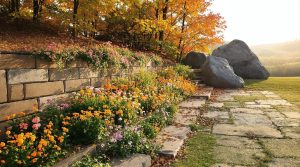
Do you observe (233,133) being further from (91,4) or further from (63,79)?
(91,4)

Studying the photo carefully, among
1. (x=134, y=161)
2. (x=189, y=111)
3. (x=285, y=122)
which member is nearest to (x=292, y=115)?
(x=285, y=122)

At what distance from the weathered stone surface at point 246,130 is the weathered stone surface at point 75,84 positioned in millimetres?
2906

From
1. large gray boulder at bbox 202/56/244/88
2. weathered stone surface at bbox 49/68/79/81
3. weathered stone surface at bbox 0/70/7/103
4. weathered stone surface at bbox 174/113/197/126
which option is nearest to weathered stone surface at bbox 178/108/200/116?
weathered stone surface at bbox 174/113/197/126

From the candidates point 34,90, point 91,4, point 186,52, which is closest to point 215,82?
point 186,52

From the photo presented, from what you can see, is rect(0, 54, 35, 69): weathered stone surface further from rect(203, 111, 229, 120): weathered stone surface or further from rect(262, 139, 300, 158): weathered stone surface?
rect(203, 111, 229, 120): weathered stone surface

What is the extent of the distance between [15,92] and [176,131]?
9.90 ft

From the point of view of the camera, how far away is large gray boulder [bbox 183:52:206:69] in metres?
16.2

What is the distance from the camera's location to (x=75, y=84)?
230 inches

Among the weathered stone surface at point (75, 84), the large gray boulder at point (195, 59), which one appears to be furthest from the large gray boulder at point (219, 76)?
the weathered stone surface at point (75, 84)

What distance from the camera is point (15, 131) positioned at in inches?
161

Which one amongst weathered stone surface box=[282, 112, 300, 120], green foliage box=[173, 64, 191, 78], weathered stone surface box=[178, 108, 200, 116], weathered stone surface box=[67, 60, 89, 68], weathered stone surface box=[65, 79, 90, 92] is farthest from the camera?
green foliage box=[173, 64, 191, 78]

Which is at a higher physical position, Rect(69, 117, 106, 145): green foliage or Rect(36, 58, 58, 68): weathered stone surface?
Rect(36, 58, 58, 68): weathered stone surface

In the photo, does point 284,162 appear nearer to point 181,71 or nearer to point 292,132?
point 292,132

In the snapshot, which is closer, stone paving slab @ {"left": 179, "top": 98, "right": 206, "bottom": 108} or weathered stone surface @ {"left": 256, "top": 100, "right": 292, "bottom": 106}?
stone paving slab @ {"left": 179, "top": 98, "right": 206, "bottom": 108}
